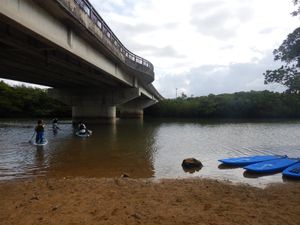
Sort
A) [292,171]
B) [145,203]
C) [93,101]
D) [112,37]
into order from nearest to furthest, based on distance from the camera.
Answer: [145,203], [292,171], [112,37], [93,101]

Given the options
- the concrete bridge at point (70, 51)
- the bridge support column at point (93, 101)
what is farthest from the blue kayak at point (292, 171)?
the bridge support column at point (93, 101)

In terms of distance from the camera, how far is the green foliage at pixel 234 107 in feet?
247

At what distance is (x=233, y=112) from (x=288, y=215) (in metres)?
75.8

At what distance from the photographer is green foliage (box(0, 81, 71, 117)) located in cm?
7919

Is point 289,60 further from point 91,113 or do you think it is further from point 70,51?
point 91,113

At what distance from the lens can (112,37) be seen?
28.3 meters

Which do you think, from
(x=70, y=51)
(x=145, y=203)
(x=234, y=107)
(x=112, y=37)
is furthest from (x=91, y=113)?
(x=234, y=107)

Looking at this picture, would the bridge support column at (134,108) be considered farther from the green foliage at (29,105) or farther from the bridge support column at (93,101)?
the bridge support column at (93,101)

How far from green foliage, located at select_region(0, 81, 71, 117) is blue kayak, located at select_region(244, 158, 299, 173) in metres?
71.0

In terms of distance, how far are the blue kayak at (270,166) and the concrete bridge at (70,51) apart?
10.5 meters

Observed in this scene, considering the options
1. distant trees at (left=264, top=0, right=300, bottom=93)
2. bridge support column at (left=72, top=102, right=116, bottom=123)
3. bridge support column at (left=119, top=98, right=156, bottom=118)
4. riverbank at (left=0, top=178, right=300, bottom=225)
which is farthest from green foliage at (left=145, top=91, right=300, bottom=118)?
riverbank at (left=0, top=178, right=300, bottom=225)

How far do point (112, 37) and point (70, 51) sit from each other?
32.7 ft

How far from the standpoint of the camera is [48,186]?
32.1ft

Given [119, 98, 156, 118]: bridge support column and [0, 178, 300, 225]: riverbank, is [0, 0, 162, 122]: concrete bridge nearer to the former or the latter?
[0, 178, 300, 225]: riverbank
